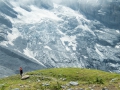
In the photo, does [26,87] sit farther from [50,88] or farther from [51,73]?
[51,73]

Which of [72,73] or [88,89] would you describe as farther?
[72,73]

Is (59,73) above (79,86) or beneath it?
above

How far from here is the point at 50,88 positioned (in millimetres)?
34281

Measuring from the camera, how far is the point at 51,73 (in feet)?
147

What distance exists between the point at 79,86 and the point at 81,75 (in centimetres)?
646

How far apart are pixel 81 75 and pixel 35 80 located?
7.00 meters

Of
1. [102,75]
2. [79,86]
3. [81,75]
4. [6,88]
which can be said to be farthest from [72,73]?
[6,88]

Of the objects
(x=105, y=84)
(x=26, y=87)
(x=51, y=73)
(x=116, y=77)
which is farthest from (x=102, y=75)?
(x=26, y=87)

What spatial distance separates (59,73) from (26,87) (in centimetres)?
1045

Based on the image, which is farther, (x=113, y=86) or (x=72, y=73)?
(x=72, y=73)

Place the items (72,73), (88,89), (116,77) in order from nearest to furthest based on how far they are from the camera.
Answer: (88,89), (116,77), (72,73)

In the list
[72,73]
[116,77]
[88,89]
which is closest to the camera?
[88,89]

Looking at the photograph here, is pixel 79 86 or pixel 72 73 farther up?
pixel 72 73

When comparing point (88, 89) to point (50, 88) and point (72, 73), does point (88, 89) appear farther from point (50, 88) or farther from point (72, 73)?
point (72, 73)
